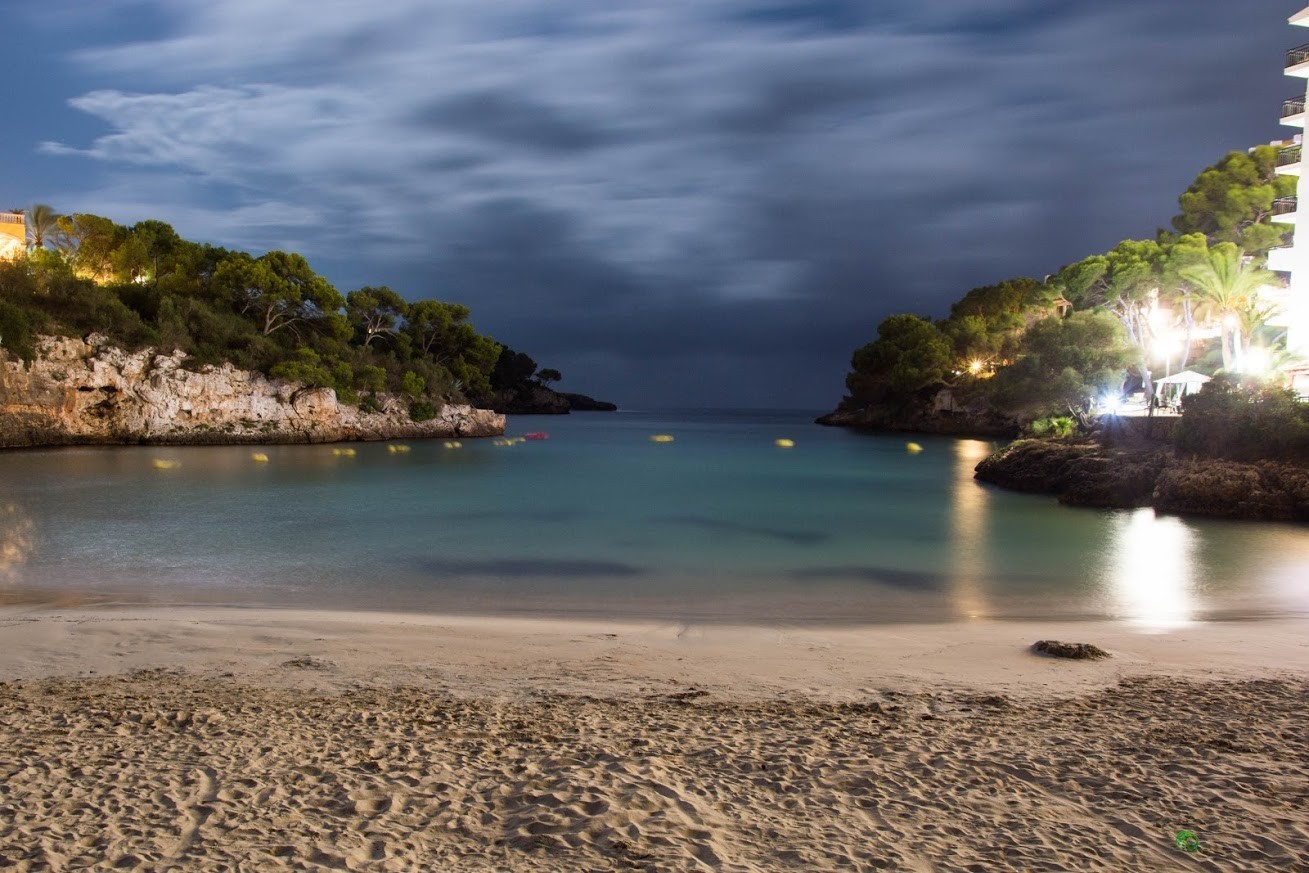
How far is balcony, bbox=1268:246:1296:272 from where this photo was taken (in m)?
40.3

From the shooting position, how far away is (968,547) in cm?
1805

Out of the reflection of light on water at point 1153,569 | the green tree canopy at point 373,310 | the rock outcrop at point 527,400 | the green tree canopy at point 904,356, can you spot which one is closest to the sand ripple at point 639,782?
the reflection of light on water at point 1153,569

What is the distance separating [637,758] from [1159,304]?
53.6m

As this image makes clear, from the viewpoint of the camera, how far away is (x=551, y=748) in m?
5.12

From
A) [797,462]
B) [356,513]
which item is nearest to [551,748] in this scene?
[356,513]

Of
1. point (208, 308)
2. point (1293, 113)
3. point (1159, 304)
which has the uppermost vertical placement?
point (1293, 113)

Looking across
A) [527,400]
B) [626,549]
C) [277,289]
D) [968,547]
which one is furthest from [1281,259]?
[527,400]

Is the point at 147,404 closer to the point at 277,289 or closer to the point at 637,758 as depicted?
the point at 277,289

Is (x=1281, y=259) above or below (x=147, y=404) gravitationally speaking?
above

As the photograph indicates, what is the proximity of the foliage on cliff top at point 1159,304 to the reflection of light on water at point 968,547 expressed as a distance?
20.7 feet

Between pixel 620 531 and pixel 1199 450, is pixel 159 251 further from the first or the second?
pixel 1199 450

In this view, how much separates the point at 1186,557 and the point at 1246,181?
144ft

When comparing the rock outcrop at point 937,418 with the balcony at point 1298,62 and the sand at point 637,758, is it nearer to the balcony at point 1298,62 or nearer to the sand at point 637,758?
the balcony at point 1298,62

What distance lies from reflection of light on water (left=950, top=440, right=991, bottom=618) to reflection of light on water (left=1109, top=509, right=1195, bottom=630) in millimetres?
2172
